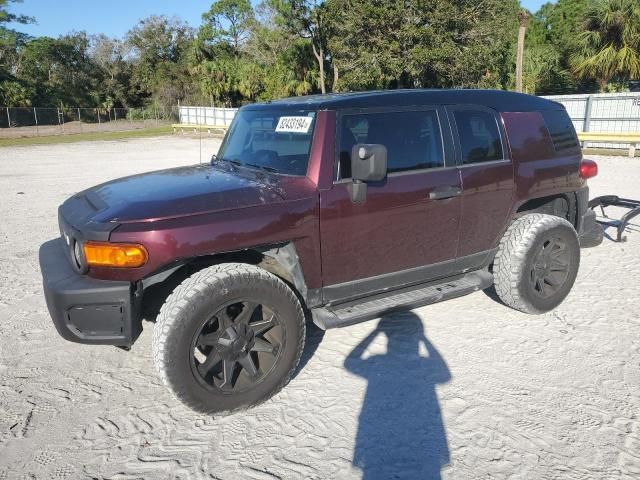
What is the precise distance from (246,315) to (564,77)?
36.1 metres

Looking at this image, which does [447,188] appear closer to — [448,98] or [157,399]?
[448,98]

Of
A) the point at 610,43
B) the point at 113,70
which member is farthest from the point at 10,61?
the point at 610,43

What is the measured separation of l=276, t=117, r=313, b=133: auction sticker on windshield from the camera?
3.48 metres

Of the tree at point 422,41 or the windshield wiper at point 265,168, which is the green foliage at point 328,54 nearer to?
the tree at point 422,41

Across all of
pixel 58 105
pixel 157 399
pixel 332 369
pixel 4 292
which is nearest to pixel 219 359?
pixel 157 399

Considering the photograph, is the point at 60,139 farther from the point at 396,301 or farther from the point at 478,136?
the point at 396,301

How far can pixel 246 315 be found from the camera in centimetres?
310

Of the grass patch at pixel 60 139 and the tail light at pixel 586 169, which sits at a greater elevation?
the grass patch at pixel 60 139

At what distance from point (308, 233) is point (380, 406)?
120 cm

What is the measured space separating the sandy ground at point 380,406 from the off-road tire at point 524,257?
0.18 meters

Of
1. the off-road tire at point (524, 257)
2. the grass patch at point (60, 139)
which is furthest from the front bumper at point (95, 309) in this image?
the grass patch at point (60, 139)

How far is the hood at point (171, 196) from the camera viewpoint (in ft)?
9.59

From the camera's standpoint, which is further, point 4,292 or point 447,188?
point 4,292

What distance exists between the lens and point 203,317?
2916mm
